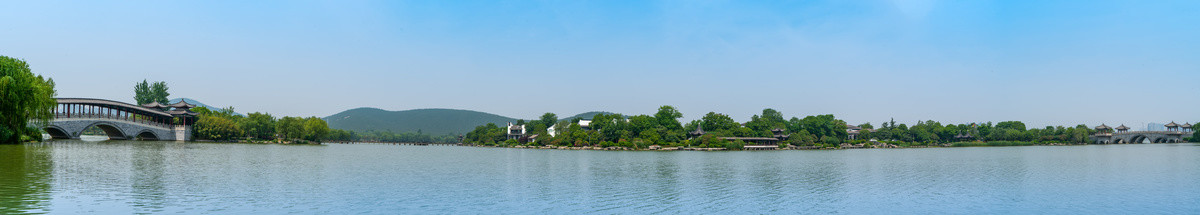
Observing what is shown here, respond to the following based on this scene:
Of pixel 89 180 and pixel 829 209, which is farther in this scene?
→ pixel 89 180

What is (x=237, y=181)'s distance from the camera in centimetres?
2436

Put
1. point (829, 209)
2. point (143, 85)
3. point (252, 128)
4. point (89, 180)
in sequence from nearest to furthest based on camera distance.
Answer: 1. point (829, 209)
2. point (89, 180)
3. point (252, 128)
4. point (143, 85)

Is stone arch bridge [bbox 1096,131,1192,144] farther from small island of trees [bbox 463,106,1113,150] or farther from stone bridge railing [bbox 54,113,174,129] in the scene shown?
stone bridge railing [bbox 54,113,174,129]

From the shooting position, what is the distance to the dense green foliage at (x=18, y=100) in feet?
135

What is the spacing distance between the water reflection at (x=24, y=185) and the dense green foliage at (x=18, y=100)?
1533 centimetres

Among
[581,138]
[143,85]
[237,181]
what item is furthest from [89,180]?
[143,85]

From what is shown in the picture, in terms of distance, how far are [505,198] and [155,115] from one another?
94.5 m

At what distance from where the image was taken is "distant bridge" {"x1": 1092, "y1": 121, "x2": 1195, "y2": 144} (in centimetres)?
13838

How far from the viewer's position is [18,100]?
4144cm

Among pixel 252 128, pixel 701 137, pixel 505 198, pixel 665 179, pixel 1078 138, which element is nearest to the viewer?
pixel 505 198

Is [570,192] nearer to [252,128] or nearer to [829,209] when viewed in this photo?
[829,209]

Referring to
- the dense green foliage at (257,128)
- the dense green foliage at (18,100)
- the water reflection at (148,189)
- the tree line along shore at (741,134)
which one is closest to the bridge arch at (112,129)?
the dense green foliage at (257,128)

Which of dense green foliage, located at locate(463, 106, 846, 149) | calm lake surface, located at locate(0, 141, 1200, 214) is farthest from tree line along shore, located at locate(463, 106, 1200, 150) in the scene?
calm lake surface, located at locate(0, 141, 1200, 214)

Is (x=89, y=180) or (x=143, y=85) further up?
(x=143, y=85)
